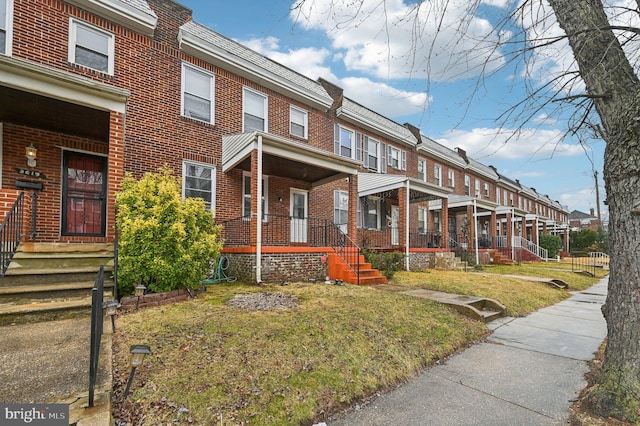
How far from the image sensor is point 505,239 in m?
22.9

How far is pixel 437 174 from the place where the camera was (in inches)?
845

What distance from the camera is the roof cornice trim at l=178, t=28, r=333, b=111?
9883 millimetres

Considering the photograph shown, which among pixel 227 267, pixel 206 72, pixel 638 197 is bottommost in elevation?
pixel 227 267

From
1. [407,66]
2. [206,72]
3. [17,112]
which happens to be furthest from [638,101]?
[206,72]

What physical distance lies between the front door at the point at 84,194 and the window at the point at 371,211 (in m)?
10.7

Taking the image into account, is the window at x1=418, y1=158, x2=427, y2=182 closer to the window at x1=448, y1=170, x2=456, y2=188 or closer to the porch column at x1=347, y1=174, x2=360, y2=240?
the window at x1=448, y1=170, x2=456, y2=188

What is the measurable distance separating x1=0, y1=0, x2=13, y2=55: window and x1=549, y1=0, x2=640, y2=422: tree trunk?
10.4 m

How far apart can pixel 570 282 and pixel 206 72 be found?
15.7m

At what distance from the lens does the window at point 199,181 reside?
967 centimetres

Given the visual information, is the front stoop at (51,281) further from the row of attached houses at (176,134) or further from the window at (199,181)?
the window at (199,181)

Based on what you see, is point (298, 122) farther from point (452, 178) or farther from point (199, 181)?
point (452, 178)

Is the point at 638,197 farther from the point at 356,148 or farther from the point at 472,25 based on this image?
the point at 356,148

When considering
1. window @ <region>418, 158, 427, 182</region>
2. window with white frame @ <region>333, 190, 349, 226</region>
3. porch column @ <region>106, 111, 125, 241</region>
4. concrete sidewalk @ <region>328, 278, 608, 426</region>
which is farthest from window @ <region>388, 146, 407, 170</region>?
porch column @ <region>106, 111, 125, 241</region>

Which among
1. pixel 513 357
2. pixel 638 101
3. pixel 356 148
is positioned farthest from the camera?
pixel 356 148
